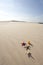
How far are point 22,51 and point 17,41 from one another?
73 cm

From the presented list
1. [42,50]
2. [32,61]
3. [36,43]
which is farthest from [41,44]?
[32,61]

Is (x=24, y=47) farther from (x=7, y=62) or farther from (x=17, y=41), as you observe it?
(x=7, y=62)

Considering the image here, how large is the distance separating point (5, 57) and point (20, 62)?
39 cm

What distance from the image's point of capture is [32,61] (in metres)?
3.46

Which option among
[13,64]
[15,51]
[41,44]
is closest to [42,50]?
[41,44]

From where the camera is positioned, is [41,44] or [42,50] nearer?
[42,50]

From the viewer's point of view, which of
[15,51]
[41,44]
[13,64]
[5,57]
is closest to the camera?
[13,64]

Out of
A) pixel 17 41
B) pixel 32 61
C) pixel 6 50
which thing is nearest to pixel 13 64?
pixel 32 61

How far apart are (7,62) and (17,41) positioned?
1.34 m

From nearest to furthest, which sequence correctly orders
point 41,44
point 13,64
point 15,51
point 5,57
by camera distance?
point 13,64 < point 5,57 < point 15,51 < point 41,44

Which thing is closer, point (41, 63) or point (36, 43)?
point (41, 63)

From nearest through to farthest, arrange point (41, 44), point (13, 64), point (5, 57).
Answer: point (13, 64)
point (5, 57)
point (41, 44)

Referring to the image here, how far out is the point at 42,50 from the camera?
13.3 feet

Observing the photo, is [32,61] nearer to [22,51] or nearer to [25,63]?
[25,63]
